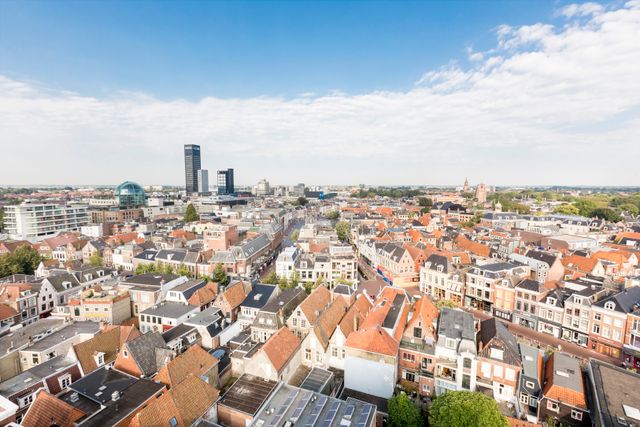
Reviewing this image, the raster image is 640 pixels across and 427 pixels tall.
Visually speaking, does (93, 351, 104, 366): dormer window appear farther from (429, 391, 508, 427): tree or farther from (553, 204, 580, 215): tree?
(553, 204, 580, 215): tree

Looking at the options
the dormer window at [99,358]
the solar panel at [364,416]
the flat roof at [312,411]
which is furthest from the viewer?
the dormer window at [99,358]

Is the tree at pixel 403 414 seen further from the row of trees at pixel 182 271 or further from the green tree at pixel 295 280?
the row of trees at pixel 182 271

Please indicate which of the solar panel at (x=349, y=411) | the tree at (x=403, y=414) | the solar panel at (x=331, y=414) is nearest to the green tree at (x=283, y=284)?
the solar panel at (x=331, y=414)

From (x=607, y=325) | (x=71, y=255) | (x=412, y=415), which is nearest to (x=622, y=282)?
(x=607, y=325)

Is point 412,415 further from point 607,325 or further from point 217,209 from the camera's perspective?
point 217,209

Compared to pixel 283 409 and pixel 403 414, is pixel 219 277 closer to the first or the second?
pixel 283 409

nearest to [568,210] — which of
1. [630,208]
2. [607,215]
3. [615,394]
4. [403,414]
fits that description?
[607,215]

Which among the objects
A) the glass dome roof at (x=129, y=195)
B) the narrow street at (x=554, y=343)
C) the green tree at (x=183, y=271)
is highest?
the glass dome roof at (x=129, y=195)
